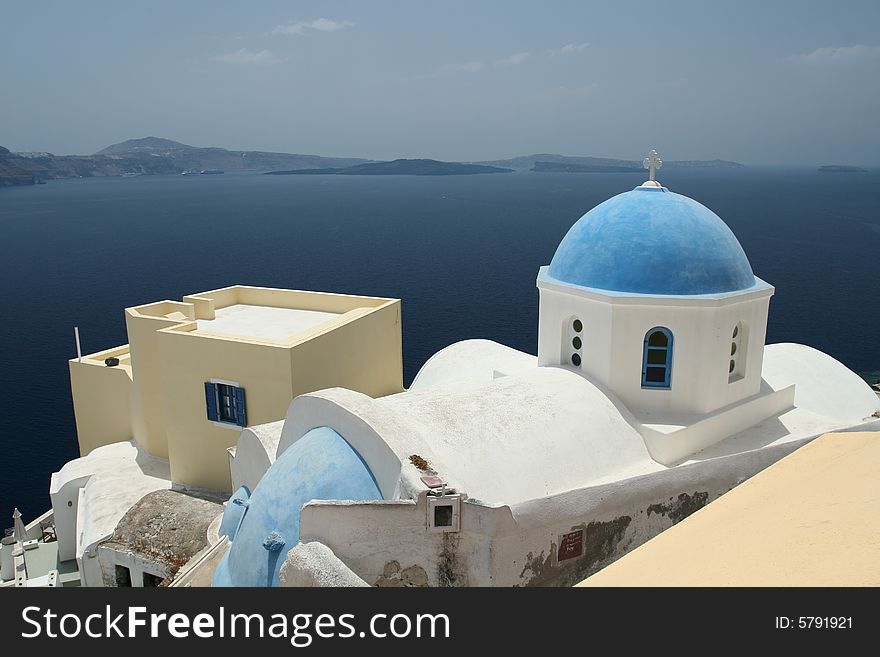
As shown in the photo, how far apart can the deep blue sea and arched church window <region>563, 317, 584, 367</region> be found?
2628cm

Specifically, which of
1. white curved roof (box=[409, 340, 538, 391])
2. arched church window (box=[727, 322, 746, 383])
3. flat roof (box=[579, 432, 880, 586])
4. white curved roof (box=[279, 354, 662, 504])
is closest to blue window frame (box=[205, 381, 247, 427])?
white curved roof (box=[409, 340, 538, 391])

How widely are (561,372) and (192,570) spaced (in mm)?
7922

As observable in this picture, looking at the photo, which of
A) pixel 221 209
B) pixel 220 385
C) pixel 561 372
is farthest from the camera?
pixel 221 209

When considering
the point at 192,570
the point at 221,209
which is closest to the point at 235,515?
the point at 192,570

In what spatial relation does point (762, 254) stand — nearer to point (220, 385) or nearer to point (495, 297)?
point (495, 297)

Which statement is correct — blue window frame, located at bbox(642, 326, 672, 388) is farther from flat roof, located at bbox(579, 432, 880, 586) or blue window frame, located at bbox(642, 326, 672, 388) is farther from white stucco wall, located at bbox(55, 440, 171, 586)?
white stucco wall, located at bbox(55, 440, 171, 586)

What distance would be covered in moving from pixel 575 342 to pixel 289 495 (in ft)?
22.8

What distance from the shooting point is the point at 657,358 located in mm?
14000

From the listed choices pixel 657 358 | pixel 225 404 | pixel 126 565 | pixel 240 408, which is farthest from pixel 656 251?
pixel 126 565

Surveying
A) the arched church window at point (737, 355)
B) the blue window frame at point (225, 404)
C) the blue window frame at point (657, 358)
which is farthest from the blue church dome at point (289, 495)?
the arched church window at point (737, 355)

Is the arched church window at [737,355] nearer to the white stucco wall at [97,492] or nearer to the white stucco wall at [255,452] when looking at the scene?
the white stucco wall at [255,452]
